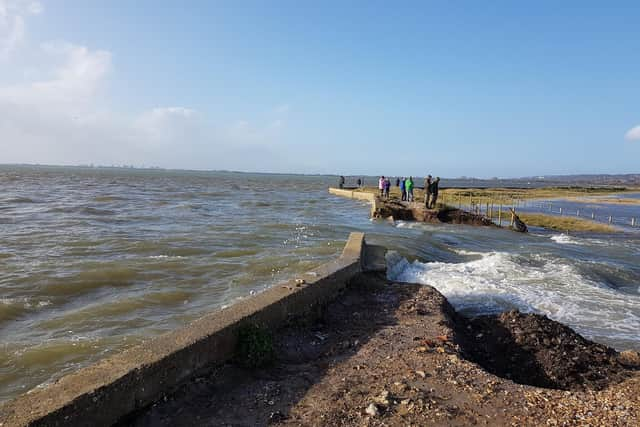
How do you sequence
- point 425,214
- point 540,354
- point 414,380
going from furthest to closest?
point 425,214
point 540,354
point 414,380

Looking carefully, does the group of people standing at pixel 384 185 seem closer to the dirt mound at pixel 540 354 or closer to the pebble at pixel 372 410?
the dirt mound at pixel 540 354

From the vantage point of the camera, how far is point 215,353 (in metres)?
4.42

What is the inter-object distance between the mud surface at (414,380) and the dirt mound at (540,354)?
0.04 feet

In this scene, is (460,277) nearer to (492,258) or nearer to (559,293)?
(559,293)

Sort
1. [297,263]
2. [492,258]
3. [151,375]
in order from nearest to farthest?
1. [151,375]
2. [297,263]
3. [492,258]

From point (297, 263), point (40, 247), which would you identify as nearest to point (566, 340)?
point (297, 263)

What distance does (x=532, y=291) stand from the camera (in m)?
9.61

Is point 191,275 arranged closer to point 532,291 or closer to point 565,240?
point 532,291

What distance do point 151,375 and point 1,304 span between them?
198 inches

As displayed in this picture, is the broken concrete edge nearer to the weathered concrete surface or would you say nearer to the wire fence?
the weathered concrete surface

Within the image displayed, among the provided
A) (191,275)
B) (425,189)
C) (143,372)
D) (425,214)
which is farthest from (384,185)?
(143,372)

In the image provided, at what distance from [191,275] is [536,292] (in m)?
7.28

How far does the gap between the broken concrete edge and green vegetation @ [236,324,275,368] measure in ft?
0.24

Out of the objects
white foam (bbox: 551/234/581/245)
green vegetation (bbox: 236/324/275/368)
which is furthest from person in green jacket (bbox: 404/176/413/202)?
green vegetation (bbox: 236/324/275/368)
